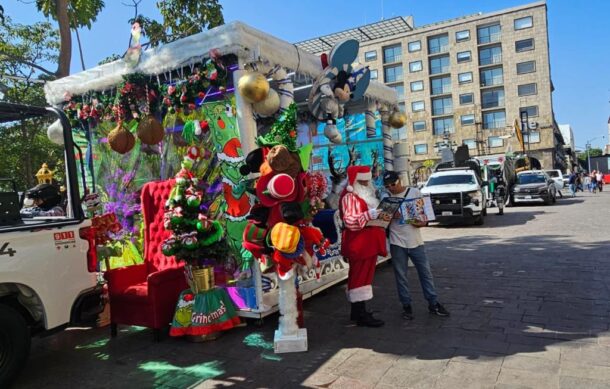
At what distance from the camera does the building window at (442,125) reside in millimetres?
50531

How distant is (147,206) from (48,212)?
3.72 ft

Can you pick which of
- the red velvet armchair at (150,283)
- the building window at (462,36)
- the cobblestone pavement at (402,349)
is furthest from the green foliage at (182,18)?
the building window at (462,36)

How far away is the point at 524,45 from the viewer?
1847 inches

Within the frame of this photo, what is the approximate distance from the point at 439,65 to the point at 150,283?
52.8 metres

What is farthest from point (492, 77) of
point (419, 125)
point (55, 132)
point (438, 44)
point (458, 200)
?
point (55, 132)

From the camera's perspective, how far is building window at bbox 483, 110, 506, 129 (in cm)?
4838

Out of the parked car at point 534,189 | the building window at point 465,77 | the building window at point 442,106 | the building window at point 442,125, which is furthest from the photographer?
the building window at point 442,106

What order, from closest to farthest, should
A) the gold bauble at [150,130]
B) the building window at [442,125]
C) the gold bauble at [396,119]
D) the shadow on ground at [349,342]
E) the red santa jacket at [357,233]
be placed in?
the shadow on ground at [349,342]
the red santa jacket at [357,233]
the gold bauble at [150,130]
the gold bauble at [396,119]
the building window at [442,125]

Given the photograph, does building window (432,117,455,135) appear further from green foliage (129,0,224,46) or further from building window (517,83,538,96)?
green foliage (129,0,224,46)

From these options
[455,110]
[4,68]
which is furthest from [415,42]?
[4,68]

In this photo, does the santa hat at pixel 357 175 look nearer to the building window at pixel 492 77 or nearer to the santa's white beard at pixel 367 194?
the santa's white beard at pixel 367 194

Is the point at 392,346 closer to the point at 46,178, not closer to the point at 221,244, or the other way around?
the point at 221,244

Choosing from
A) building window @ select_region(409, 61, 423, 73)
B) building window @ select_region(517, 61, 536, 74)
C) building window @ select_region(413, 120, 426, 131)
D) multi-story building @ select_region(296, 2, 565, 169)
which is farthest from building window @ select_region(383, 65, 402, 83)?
building window @ select_region(517, 61, 536, 74)

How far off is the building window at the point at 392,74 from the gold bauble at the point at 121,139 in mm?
52060
